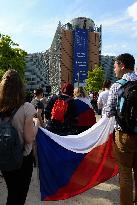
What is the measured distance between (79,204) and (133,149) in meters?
1.71

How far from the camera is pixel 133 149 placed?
4.88 meters

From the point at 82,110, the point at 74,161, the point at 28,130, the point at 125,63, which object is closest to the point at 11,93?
the point at 28,130

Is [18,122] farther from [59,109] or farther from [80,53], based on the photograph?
[80,53]

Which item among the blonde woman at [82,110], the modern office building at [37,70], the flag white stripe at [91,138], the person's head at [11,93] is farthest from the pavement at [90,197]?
the modern office building at [37,70]

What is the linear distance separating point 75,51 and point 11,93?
135 meters

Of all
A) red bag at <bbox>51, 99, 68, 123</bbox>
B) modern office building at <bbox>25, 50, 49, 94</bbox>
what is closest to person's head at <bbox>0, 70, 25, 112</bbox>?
red bag at <bbox>51, 99, 68, 123</bbox>

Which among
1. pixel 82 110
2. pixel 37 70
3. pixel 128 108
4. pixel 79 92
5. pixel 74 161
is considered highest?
pixel 37 70

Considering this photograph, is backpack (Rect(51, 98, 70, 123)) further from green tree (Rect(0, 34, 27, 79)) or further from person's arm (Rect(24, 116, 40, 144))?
green tree (Rect(0, 34, 27, 79))

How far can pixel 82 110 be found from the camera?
8.66 meters

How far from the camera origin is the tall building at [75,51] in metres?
139

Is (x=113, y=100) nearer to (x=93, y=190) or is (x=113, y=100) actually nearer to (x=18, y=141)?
(x=18, y=141)

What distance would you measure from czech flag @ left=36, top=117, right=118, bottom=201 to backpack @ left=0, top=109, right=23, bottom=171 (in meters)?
1.41

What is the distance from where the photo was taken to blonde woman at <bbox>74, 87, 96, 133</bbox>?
27.9 ft

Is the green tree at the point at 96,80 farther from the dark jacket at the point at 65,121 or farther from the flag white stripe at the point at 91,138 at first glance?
the flag white stripe at the point at 91,138
